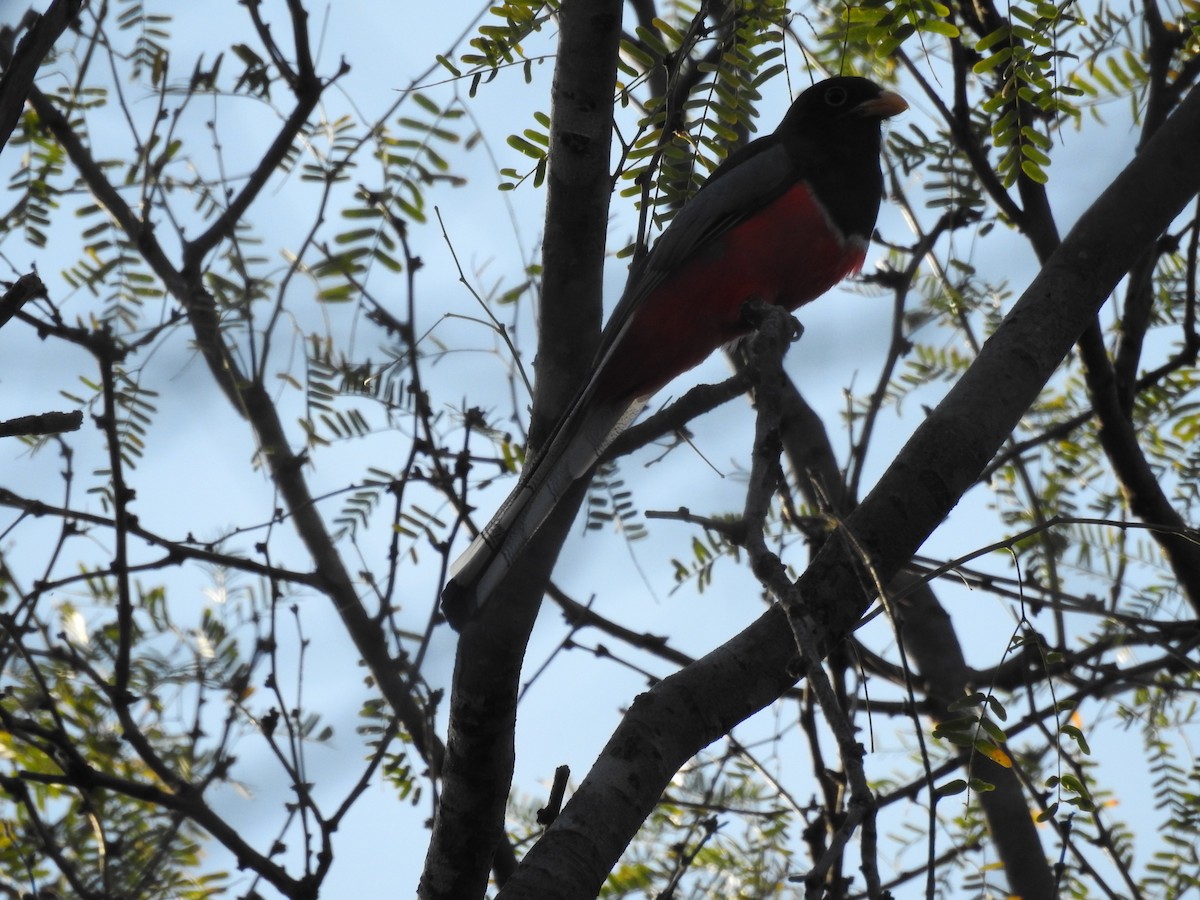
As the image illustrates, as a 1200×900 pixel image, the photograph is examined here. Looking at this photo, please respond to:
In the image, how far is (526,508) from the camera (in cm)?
303

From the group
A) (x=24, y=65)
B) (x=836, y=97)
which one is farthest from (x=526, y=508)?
(x=836, y=97)

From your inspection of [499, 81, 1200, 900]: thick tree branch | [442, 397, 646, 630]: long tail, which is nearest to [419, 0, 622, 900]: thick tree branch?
[442, 397, 646, 630]: long tail

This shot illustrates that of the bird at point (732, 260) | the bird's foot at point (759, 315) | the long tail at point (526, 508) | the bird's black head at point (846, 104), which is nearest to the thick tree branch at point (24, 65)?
the long tail at point (526, 508)

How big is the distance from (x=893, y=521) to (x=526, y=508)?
85 centimetres

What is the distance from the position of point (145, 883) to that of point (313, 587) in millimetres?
1047

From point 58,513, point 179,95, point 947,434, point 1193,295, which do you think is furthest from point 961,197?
point 58,513

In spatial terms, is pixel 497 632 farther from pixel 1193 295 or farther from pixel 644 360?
pixel 1193 295

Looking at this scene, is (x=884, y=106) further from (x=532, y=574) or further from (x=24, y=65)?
(x=24, y=65)

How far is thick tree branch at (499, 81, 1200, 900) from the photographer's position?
2338mm

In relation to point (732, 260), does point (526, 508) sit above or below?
below

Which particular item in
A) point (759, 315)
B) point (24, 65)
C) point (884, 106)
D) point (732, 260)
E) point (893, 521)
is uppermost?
point (884, 106)

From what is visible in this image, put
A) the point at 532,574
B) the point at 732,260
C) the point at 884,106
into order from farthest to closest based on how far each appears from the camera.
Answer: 1. the point at 884,106
2. the point at 732,260
3. the point at 532,574

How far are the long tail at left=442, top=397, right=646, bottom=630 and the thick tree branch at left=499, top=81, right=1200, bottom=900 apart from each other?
420mm

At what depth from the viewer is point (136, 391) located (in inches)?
167
